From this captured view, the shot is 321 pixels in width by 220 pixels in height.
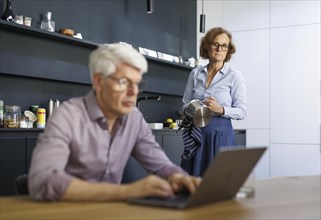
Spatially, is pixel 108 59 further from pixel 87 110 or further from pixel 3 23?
pixel 3 23

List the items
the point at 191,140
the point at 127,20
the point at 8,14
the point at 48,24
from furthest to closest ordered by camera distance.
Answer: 1. the point at 127,20
2. the point at 48,24
3. the point at 8,14
4. the point at 191,140

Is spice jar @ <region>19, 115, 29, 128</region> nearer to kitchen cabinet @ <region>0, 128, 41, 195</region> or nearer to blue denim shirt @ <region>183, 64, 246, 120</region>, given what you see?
kitchen cabinet @ <region>0, 128, 41, 195</region>

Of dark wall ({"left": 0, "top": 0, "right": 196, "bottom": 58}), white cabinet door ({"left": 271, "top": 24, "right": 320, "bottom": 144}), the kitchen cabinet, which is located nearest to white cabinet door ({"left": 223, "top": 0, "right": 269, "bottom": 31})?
white cabinet door ({"left": 271, "top": 24, "right": 320, "bottom": 144})

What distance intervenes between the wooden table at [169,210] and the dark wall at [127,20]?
2795 mm

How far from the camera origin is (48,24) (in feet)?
12.9

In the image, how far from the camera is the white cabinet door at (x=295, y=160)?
5.22 m

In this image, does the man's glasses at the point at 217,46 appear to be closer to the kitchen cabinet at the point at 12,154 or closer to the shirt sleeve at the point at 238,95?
the shirt sleeve at the point at 238,95

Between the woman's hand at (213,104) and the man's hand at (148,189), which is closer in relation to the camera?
the man's hand at (148,189)

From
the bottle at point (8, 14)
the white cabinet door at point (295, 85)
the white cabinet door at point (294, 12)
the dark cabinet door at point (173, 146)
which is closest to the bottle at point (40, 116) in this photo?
the bottle at point (8, 14)

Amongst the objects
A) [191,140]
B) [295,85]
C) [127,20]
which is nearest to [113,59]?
[191,140]

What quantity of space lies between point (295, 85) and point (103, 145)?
4.19 metres

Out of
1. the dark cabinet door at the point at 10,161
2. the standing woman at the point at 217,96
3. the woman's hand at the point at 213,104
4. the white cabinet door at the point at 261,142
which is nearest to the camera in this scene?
the woman's hand at the point at 213,104

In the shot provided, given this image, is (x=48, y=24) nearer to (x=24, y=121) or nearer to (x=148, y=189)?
(x=24, y=121)

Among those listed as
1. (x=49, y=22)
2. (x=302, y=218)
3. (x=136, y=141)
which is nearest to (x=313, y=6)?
(x=49, y=22)
